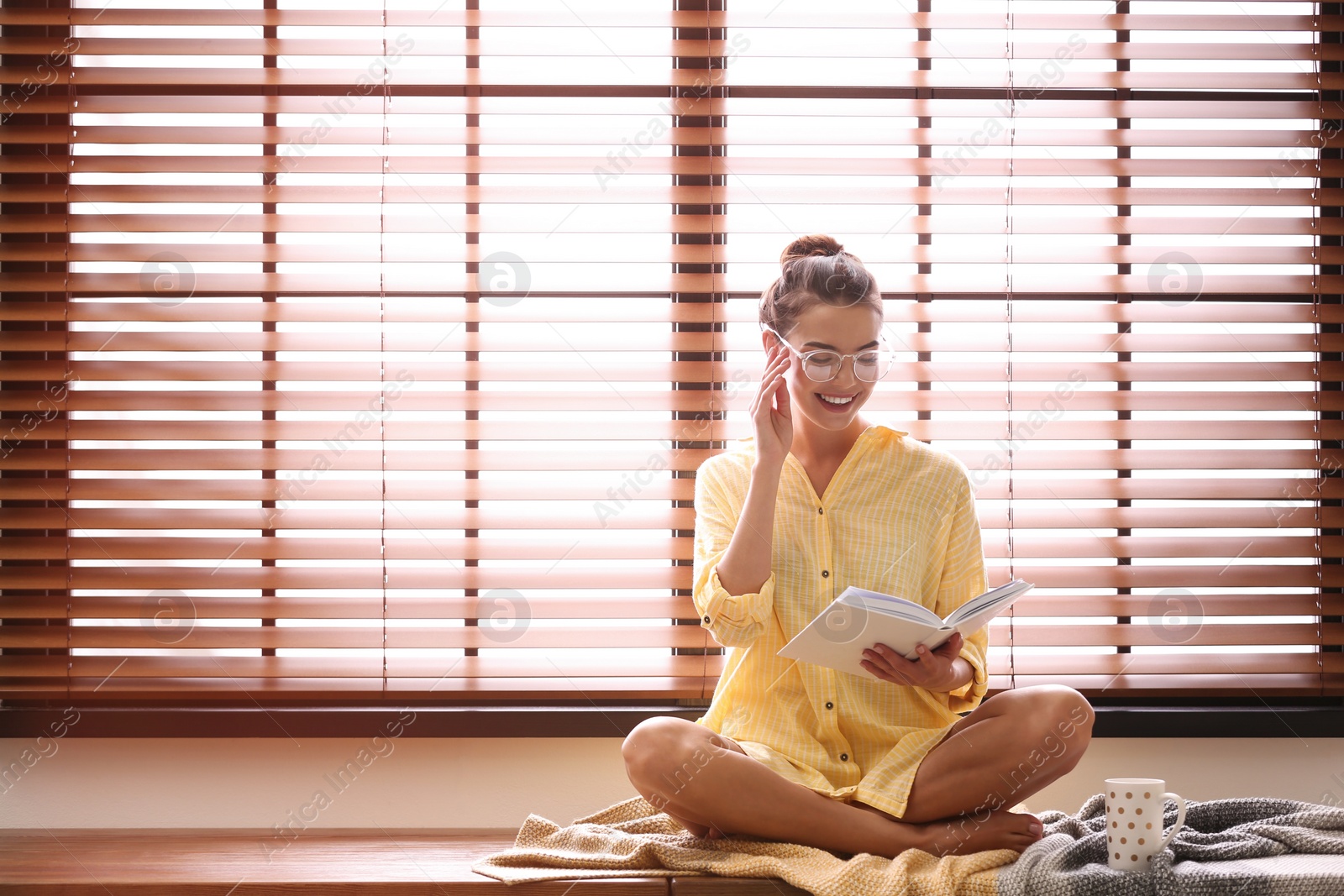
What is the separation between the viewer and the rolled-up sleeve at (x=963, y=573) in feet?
5.71

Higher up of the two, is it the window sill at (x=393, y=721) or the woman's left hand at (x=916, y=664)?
the woman's left hand at (x=916, y=664)

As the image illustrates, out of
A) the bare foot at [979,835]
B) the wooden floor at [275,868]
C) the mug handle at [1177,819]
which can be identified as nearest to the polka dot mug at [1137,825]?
the mug handle at [1177,819]

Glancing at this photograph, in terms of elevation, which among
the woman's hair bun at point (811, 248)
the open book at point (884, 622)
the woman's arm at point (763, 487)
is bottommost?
the open book at point (884, 622)

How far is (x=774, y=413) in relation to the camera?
1.72m

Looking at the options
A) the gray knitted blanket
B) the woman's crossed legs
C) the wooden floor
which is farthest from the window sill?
the woman's crossed legs

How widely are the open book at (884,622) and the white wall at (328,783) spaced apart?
0.77 metres

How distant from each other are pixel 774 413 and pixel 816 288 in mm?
231

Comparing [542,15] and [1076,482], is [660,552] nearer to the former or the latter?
[1076,482]

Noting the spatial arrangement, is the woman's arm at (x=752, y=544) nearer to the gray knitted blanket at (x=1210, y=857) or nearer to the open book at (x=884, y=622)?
the open book at (x=884, y=622)

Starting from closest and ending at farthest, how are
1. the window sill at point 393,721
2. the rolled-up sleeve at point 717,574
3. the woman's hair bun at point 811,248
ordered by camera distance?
the rolled-up sleeve at point 717,574
the woman's hair bun at point 811,248
the window sill at point 393,721

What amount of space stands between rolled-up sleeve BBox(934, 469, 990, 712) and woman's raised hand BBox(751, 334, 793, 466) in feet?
1.16

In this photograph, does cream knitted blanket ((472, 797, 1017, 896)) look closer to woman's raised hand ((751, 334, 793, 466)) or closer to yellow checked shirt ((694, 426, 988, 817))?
yellow checked shirt ((694, 426, 988, 817))

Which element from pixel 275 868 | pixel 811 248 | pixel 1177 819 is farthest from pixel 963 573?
pixel 275 868

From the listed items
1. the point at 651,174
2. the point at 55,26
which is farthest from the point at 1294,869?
the point at 55,26
